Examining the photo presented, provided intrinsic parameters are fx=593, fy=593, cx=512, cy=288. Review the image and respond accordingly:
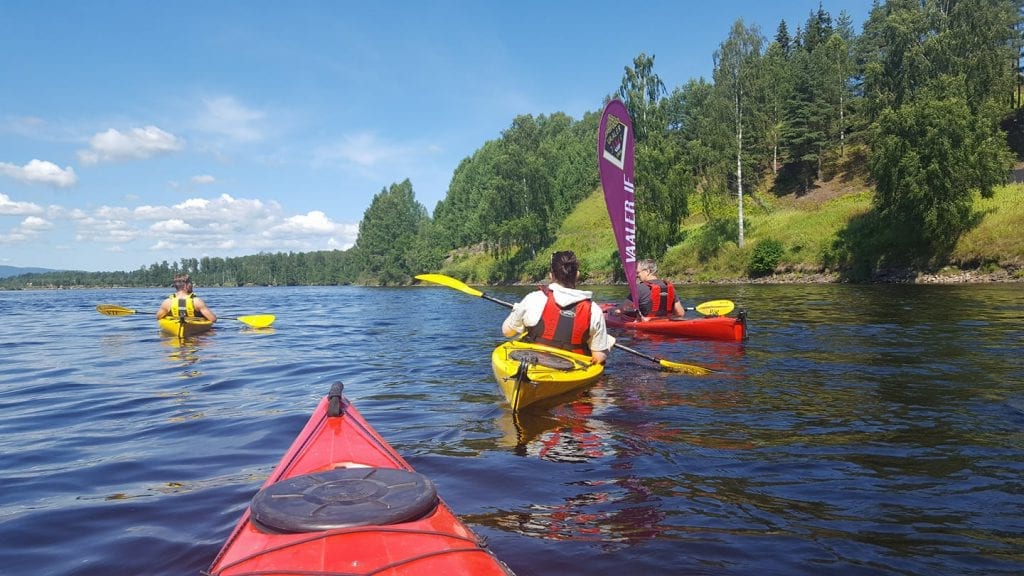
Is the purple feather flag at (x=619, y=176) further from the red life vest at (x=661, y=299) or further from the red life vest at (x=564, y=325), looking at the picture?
the red life vest at (x=564, y=325)

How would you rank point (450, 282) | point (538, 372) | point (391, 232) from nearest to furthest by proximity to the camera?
point (538, 372), point (450, 282), point (391, 232)

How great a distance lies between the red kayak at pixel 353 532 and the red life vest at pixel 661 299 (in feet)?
32.4

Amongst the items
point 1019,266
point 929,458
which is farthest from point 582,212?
point 929,458

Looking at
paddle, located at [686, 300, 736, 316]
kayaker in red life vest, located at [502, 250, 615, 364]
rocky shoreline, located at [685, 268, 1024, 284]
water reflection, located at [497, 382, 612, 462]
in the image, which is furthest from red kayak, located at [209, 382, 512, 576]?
rocky shoreline, located at [685, 268, 1024, 284]

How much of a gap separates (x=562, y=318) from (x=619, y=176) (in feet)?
17.3

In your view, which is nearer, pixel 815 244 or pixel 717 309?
pixel 717 309

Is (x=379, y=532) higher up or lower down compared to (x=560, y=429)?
higher up

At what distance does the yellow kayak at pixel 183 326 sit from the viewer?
1352 centimetres

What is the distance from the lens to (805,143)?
47.3 metres

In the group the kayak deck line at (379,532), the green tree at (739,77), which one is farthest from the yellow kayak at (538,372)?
the green tree at (739,77)

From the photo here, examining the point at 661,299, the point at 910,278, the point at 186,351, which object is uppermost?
the point at 661,299

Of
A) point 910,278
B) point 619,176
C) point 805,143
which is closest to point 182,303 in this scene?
point 619,176

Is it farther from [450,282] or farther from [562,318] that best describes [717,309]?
[562,318]

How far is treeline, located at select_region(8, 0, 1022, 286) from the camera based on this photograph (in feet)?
88.2
